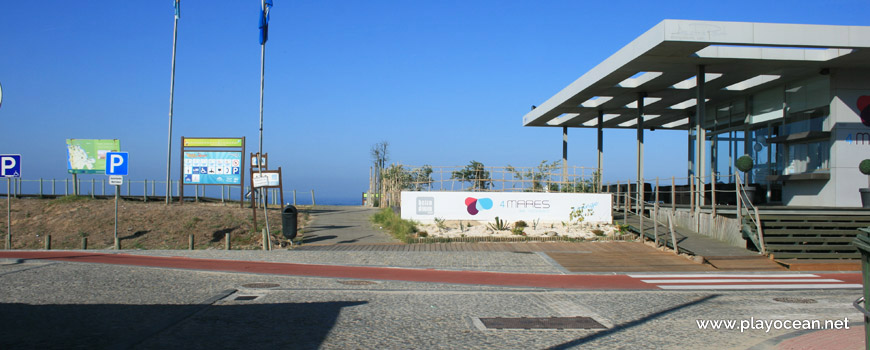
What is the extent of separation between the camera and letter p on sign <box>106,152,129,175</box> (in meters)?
21.6

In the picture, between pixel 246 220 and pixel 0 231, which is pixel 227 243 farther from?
pixel 0 231

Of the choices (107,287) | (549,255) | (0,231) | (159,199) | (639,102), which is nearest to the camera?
(107,287)

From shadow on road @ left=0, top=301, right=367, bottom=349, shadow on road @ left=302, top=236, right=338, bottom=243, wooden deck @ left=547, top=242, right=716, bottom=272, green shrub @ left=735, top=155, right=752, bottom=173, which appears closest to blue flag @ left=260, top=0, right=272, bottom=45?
shadow on road @ left=302, top=236, right=338, bottom=243

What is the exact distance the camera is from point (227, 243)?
70.4 feet

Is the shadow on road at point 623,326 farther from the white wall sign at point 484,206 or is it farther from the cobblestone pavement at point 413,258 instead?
the white wall sign at point 484,206

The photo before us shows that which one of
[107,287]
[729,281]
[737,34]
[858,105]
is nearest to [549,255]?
[729,281]

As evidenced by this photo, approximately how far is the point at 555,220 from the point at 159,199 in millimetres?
26018

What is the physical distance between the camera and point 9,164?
21.0m

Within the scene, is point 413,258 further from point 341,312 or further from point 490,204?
point 341,312

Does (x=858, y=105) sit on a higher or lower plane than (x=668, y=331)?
higher

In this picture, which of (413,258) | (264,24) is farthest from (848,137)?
(264,24)

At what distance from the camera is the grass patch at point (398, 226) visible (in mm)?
22372

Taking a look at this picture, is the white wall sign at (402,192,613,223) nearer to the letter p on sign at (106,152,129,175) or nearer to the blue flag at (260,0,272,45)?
the letter p on sign at (106,152,129,175)

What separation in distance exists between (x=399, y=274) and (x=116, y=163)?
1262 cm
